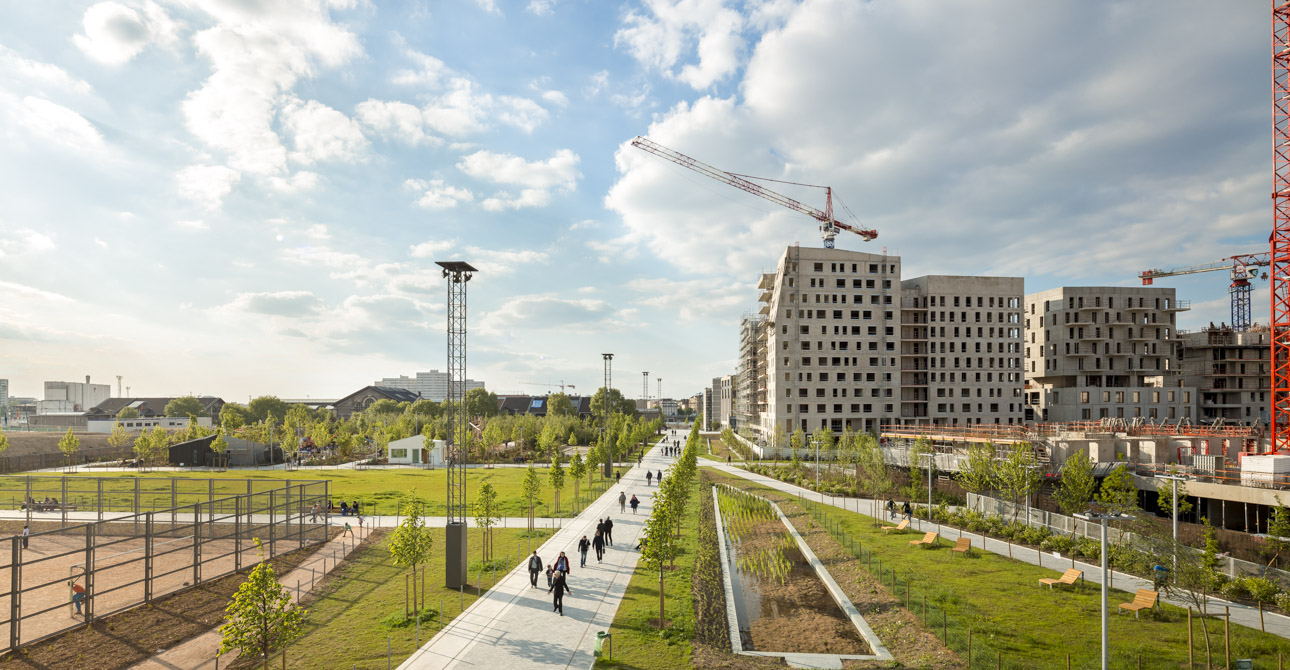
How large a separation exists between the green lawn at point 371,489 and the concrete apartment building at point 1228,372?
104m

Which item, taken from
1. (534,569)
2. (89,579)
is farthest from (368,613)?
(89,579)

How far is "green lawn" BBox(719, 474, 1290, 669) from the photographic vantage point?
18859mm

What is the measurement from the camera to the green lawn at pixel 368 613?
59.8 ft

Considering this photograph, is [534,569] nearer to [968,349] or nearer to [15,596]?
[15,596]

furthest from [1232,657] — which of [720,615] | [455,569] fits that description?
[455,569]

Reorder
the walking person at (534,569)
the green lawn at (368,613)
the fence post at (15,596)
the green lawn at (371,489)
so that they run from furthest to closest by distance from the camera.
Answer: the green lawn at (371,489) < the walking person at (534,569) < the fence post at (15,596) < the green lawn at (368,613)

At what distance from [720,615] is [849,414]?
7959 centimetres

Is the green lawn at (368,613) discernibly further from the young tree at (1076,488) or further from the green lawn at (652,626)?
the young tree at (1076,488)

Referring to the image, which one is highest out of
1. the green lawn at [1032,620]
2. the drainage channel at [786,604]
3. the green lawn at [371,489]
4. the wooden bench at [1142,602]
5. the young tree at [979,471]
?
the young tree at [979,471]

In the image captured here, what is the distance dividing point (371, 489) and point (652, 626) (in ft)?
141

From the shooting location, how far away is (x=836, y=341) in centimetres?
9838

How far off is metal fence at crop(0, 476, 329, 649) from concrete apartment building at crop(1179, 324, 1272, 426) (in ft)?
419

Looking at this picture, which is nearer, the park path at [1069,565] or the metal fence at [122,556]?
the metal fence at [122,556]

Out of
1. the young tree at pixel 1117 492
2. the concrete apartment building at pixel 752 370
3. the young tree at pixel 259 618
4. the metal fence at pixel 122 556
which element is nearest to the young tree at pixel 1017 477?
the young tree at pixel 1117 492
